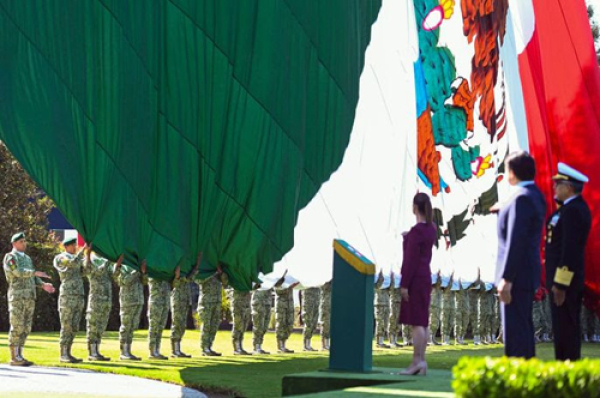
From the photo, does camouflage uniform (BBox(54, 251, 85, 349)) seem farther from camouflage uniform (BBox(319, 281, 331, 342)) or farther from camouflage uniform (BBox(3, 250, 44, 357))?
camouflage uniform (BBox(319, 281, 331, 342))

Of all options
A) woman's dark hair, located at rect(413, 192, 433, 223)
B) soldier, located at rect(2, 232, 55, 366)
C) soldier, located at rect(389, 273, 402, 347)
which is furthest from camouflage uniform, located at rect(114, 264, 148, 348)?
soldier, located at rect(389, 273, 402, 347)

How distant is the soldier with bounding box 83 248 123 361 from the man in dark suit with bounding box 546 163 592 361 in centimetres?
599

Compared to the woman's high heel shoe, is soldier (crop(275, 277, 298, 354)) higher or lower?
higher

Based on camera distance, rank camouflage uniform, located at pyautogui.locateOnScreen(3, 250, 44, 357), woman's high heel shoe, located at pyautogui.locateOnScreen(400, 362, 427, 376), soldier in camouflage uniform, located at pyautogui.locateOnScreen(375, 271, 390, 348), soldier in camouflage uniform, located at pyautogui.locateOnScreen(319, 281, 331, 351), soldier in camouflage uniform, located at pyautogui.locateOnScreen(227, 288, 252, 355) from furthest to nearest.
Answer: soldier in camouflage uniform, located at pyautogui.locateOnScreen(375, 271, 390, 348)
soldier in camouflage uniform, located at pyautogui.locateOnScreen(319, 281, 331, 351)
soldier in camouflage uniform, located at pyautogui.locateOnScreen(227, 288, 252, 355)
camouflage uniform, located at pyautogui.locateOnScreen(3, 250, 44, 357)
woman's high heel shoe, located at pyautogui.locateOnScreen(400, 362, 427, 376)

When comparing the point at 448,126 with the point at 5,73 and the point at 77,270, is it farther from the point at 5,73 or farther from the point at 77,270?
the point at 5,73

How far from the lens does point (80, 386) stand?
336 inches

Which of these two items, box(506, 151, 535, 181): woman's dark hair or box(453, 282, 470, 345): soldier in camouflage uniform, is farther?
box(453, 282, 470, 345): soldier in camouflage uniform

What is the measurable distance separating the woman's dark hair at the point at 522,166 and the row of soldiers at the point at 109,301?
200 inches

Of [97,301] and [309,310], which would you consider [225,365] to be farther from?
[309,310]

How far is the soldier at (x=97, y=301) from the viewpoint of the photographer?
1171 centimetres

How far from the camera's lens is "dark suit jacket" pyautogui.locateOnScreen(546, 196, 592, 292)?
6703mm

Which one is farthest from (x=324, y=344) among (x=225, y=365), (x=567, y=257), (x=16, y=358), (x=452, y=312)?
(x=567, y=257)

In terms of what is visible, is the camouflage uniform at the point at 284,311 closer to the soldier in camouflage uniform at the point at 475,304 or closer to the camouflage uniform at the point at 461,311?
the camouflage uniform at the point at 461,311

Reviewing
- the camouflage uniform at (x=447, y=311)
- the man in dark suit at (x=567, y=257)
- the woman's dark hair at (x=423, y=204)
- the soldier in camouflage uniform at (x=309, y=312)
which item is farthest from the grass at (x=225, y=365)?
the camouflage uniform at (x=447, y=311)
